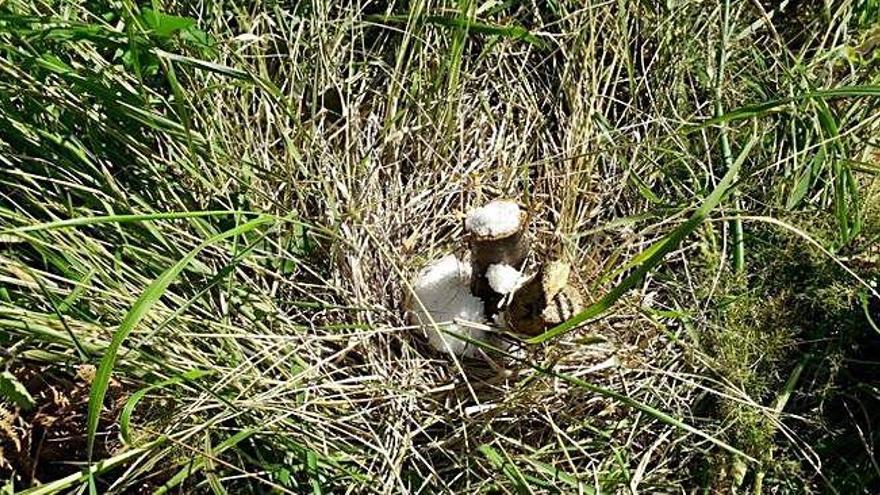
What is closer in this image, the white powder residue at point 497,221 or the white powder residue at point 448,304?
the white powder residue at point 497,221

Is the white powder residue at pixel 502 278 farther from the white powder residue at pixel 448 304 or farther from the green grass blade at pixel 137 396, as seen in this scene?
the green grass blade at pixel 137 396

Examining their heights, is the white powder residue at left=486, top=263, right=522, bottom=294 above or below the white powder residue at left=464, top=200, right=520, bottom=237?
below

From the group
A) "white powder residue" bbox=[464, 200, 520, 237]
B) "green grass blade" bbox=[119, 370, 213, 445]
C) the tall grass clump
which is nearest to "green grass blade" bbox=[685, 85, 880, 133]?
the tall grass clump

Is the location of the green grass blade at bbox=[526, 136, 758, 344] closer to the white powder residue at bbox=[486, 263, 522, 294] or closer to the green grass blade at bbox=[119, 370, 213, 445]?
the white powder residue at bbox=[486, 263, 522, 294]

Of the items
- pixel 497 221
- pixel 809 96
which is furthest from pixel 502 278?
pixel 809 96

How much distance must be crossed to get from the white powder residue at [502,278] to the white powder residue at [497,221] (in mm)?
62

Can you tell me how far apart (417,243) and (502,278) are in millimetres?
292

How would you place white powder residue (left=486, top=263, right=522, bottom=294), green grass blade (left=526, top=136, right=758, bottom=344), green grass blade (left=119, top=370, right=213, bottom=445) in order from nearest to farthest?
green grass blade (left=526, top=136, right=758, bottom=344), green grass blade (left=119, top=370, right=213, bottom=445), white powder residue (left=486, top=263, right=522, bottom=294)

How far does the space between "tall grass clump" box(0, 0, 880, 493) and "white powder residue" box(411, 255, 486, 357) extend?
4 centimetres

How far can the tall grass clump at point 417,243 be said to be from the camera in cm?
132

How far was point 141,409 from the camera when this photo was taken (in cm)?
136

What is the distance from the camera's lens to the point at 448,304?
1.38m

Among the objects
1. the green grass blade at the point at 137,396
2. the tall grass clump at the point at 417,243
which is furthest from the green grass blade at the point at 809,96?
the green grass blade at the point at 137,396

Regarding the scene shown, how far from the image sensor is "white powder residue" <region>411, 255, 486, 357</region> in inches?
53.9
